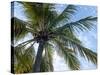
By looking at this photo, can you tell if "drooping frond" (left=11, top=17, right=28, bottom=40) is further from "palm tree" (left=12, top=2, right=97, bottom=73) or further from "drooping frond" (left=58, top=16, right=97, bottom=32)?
"drooping frond" (left=58, top=16, right=97, bottom=32)

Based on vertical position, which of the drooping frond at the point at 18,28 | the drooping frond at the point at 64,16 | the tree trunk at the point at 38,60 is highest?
the drooping frond at the point at 64,16

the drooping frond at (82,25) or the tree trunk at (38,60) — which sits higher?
the drooping frond at (82,25)

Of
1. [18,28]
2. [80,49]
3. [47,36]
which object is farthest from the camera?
[80,49]

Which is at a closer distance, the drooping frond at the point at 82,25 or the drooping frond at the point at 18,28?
the drooping frond at the point at 18,28

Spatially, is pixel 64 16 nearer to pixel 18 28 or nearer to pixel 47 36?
pixel 47 36

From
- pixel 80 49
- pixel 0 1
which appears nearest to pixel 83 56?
pixel 80 49

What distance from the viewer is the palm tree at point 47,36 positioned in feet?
7.45

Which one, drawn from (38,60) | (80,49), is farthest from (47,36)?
(80,49)

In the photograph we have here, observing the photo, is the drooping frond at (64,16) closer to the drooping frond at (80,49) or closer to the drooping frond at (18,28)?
the drooping frond at (80,49)

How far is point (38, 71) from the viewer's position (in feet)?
7.63

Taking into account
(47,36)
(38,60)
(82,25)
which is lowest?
(38,60)

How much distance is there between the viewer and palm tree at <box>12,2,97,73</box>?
227 centimetres

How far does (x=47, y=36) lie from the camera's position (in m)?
2.36

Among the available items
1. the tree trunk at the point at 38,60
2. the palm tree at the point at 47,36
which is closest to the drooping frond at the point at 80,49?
the palm tree at the point at 47,36
